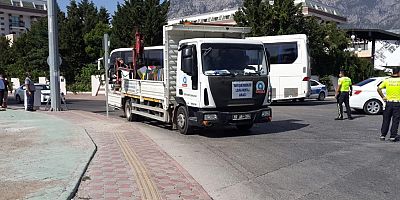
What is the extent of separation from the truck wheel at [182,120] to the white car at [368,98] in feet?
26.0

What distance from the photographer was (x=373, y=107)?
17.0 m

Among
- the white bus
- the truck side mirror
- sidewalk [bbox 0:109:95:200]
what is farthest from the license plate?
the white bus

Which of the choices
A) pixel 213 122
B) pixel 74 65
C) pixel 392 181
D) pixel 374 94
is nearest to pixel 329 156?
pixel 392 181

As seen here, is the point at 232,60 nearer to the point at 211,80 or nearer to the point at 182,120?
the point at 211,80

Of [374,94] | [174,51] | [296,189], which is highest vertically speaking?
[174,51]

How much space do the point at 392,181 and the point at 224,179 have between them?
262cm

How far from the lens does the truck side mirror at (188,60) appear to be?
38.0 ft

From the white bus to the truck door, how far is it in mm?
10646

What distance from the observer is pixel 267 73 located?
12.1 metres

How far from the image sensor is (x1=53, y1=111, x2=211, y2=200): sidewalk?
628 centimetres

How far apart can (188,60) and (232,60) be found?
1154 mm

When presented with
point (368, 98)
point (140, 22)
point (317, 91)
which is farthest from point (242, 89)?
point (140, 22)

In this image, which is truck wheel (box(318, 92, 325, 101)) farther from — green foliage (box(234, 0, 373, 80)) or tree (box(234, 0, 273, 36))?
tree (box(234, 0, 273, 36))

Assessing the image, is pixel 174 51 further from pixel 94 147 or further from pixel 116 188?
pixel 116 188
